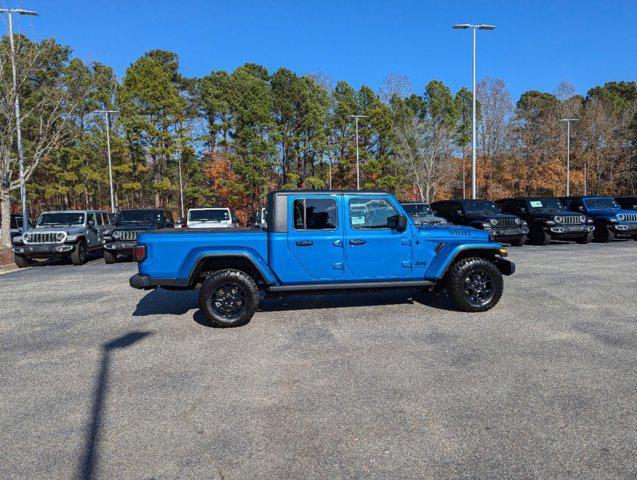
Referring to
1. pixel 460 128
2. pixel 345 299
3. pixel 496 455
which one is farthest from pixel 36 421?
pixel 460 128

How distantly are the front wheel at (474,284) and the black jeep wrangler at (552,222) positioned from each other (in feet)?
37.3

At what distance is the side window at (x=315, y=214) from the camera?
634cm

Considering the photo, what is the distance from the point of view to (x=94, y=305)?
7730 millimetres

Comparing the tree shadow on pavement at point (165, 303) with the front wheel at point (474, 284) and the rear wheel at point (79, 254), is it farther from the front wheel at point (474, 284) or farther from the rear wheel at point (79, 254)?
the rear wheel at point (79, 254)

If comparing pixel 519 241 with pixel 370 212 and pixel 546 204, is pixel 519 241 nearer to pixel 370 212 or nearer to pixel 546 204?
pixel 546 204

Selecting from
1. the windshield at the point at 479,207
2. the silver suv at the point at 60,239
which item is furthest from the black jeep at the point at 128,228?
the windshield at the point at 479,207

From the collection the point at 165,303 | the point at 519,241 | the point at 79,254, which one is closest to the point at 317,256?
the point at 165,303

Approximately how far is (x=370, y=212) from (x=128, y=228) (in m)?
10.4

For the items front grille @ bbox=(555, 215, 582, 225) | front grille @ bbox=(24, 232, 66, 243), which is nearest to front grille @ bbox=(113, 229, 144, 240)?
front grille @ bbox=(24, 232, 66, 243)

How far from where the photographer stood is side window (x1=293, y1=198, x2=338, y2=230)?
634 cm

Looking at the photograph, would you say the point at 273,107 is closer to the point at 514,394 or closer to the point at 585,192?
the point at 585,192

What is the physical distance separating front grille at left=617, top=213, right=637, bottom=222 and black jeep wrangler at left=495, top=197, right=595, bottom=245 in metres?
1.47

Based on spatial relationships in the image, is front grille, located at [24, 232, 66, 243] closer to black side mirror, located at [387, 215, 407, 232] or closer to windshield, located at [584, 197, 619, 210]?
black side mirror, located at [387, 215, 407, 232]

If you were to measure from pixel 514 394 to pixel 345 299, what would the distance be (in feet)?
13.5
